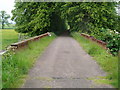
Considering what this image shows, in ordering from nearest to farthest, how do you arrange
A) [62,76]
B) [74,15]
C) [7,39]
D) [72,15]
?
[62,76]
[74,15]
[72,15]
[7,39]

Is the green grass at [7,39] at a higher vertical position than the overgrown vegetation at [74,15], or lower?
lower

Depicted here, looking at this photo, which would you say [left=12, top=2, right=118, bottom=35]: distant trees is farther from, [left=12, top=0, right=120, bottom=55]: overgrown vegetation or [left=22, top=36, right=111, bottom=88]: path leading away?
[left=22, top=36, right=111, bottom=88]: path leading away

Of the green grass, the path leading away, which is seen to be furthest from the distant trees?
→ the path leading away

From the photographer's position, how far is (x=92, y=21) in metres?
25.9

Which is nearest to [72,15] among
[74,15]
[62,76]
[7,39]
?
[74,15]

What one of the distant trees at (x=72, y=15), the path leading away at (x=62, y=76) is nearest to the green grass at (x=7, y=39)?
the path leading away at (x=62, y=76)

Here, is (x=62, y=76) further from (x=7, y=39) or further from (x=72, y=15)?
(x=7, y=39)

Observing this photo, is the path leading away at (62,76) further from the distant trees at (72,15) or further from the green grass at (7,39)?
the distant trees at (72,15)

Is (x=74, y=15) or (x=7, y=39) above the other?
(x=74, y=15)

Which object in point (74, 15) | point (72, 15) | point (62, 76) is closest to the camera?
point (62, 76)

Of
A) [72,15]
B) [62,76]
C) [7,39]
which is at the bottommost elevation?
[7,39]

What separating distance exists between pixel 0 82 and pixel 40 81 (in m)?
1.07

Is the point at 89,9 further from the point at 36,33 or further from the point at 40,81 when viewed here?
the point at 40,81

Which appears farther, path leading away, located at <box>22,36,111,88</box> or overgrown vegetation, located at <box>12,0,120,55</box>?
overgrown vegetation, located at <box>12,0,120,55</box>
